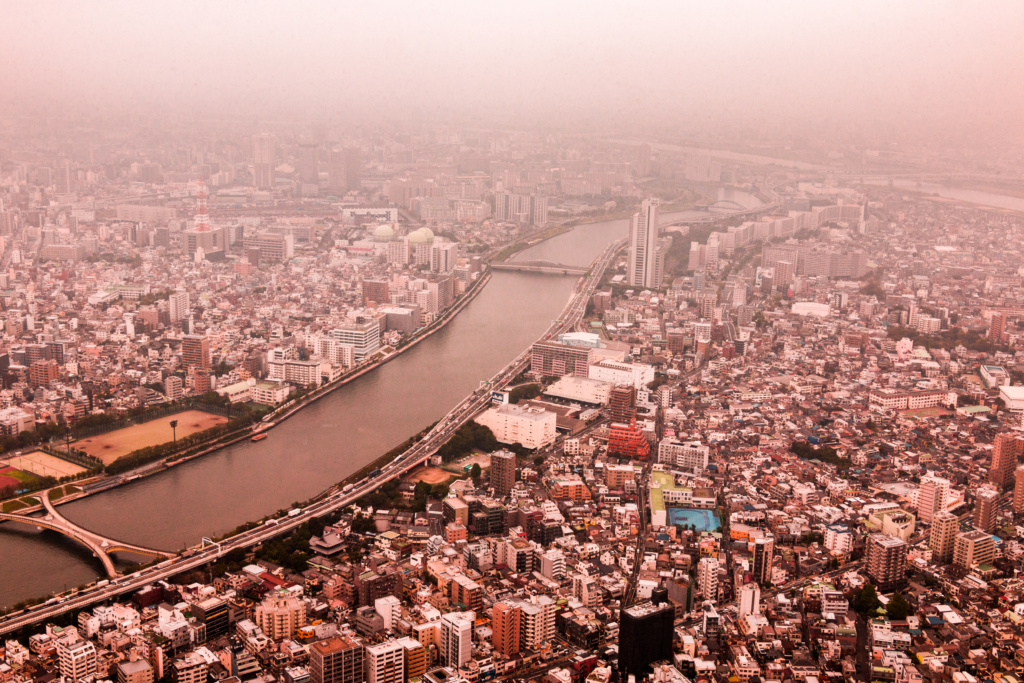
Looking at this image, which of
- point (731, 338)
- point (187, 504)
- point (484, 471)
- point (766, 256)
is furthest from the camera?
point (766, 256)

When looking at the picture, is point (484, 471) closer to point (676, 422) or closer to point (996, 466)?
point (676, 422)

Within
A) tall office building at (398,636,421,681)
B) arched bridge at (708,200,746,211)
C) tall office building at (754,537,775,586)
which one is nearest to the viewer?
tall office building at (398,636,421,681)

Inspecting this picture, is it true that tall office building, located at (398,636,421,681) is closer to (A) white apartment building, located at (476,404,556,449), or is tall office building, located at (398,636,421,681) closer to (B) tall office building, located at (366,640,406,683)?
→ (B) tall office building, located at (366,640,406,683)

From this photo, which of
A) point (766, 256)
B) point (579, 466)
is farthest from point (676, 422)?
point (766, 256)

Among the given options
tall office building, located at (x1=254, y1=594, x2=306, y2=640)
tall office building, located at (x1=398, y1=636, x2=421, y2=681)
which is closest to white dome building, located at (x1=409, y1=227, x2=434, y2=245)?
tall office building, located at (x1=254, y1=594, x2=306, y2=640)

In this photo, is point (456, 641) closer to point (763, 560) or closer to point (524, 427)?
point (763, 560)

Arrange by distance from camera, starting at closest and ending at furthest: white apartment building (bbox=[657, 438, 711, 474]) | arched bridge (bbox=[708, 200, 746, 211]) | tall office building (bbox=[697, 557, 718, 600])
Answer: tall office building (bbox=[697, 557, 718, 600])
white apartment building (bbox=[657, 438, 711, 474])
arched bridge (bbox=[708, 200, 746, 211])

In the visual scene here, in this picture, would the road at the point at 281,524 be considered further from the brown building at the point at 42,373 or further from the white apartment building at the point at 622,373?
the brown building at the point at 42,373

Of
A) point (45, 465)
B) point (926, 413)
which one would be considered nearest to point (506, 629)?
point (45, 465)
